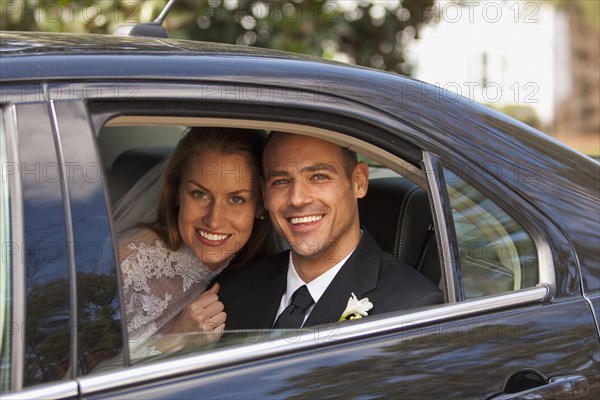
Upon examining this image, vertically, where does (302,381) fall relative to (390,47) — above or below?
below

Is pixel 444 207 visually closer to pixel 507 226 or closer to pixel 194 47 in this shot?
pixel 507 226

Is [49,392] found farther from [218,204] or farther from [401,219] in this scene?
[401,219]

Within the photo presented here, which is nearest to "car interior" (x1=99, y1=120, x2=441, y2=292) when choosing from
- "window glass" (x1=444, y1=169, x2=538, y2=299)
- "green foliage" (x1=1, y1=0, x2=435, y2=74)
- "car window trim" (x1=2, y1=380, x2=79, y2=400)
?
"window glass" (x1=444, y1=169, x2=538, y2=299)

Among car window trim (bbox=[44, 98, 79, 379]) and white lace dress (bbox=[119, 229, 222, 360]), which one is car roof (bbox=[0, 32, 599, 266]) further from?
white lace dress (bbox=[119, 229, 222, 360])

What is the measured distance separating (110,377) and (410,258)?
4.26 feet

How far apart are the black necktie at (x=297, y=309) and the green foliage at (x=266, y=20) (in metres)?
3.92

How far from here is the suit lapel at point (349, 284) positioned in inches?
89.0

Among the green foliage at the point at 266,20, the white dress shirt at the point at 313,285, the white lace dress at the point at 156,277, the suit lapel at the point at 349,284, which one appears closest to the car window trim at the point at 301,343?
the suit lapel at the point at 349,284

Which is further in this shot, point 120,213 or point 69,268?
point 120,213

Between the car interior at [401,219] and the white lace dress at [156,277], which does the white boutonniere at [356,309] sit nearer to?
the car interior at [401,219]

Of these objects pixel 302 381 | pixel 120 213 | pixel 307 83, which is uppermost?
pixel 307 83

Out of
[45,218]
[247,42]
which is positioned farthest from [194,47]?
[247,42]

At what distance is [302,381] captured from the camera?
1.65m

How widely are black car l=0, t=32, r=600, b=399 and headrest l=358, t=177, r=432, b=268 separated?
59 centimetres
